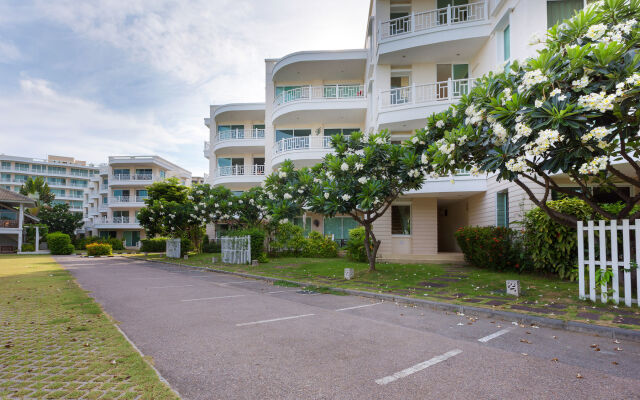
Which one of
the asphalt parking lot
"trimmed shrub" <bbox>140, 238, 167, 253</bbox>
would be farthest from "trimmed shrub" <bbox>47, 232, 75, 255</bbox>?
the asphalt parking lot

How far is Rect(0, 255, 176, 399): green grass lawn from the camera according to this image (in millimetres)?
3207

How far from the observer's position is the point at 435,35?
A: 16172 mm

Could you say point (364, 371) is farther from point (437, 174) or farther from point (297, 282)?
point (297, 282)

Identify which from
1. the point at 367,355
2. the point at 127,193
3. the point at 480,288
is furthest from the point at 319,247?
the point at 127,193

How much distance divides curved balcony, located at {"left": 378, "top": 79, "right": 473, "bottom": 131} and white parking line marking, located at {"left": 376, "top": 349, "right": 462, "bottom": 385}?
13.1 metres

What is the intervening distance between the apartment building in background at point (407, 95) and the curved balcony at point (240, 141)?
0.09 meters

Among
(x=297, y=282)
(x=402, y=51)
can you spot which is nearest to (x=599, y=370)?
(x=297, y=282)

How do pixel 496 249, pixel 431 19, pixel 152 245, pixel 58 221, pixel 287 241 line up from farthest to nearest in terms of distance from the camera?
pixel 58 221 < pixel 152 245 < pixel 287 241 < pixel 431 19 < pixel 496 249

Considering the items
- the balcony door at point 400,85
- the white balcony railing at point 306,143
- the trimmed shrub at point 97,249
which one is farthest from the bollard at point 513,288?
the trimmed shrub at point 97,249

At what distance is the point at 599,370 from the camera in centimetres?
384

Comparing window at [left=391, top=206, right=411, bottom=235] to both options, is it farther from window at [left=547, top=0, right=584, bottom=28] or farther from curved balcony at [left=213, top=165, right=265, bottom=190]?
curved balcony at [left=213, top=165, right=265, bottom=190]

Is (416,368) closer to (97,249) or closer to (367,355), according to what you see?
(367,355)

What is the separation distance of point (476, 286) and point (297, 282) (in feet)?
16.4

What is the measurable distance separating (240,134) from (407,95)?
55.0 ft
